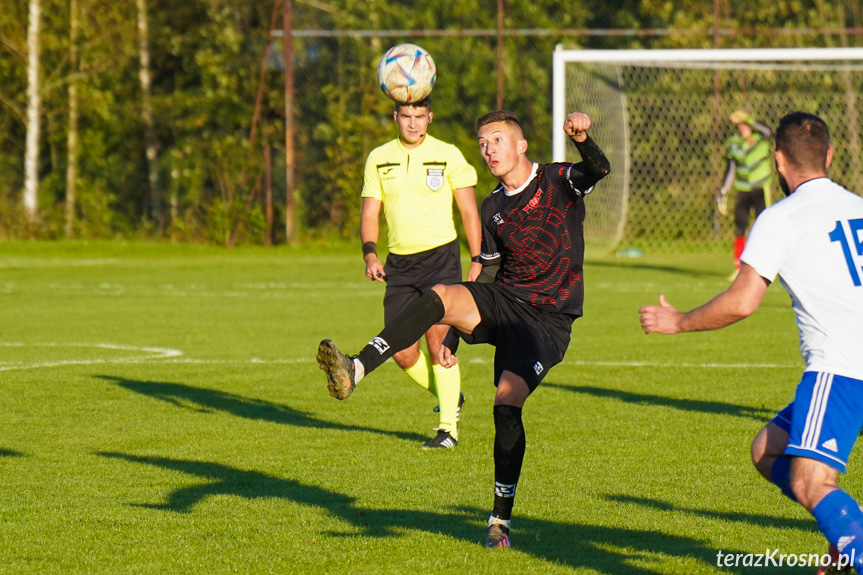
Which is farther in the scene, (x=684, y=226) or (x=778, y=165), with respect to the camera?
(x=684, y=226)

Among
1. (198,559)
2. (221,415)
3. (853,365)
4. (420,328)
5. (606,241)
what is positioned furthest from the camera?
(606,241)

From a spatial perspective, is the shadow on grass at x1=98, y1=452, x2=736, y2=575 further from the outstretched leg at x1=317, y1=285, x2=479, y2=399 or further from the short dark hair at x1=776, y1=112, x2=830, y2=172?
the short dark hair at x1=776, y1=112, x2=830, y2=172

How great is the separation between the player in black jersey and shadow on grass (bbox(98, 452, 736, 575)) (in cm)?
38

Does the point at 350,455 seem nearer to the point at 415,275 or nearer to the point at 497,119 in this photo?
the point at 415,275

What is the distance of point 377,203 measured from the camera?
7.57 meters

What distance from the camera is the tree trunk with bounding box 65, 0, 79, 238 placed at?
1043 inches

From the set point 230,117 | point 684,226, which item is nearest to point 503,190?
A: point 684,226

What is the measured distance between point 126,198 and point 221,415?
2163 centimetres

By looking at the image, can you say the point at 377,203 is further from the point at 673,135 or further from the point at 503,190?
the point at 673,135

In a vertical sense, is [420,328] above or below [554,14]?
below

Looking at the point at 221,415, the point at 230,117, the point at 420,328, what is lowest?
the point at 221,415

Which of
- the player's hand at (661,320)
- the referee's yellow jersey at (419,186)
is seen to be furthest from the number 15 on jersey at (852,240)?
the referee's yellow jersey at (419,186)

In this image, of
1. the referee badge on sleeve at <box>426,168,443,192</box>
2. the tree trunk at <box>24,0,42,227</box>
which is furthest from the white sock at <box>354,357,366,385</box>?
the tree trunk at <box>24,0,42,227</box>

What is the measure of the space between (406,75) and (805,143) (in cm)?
393
